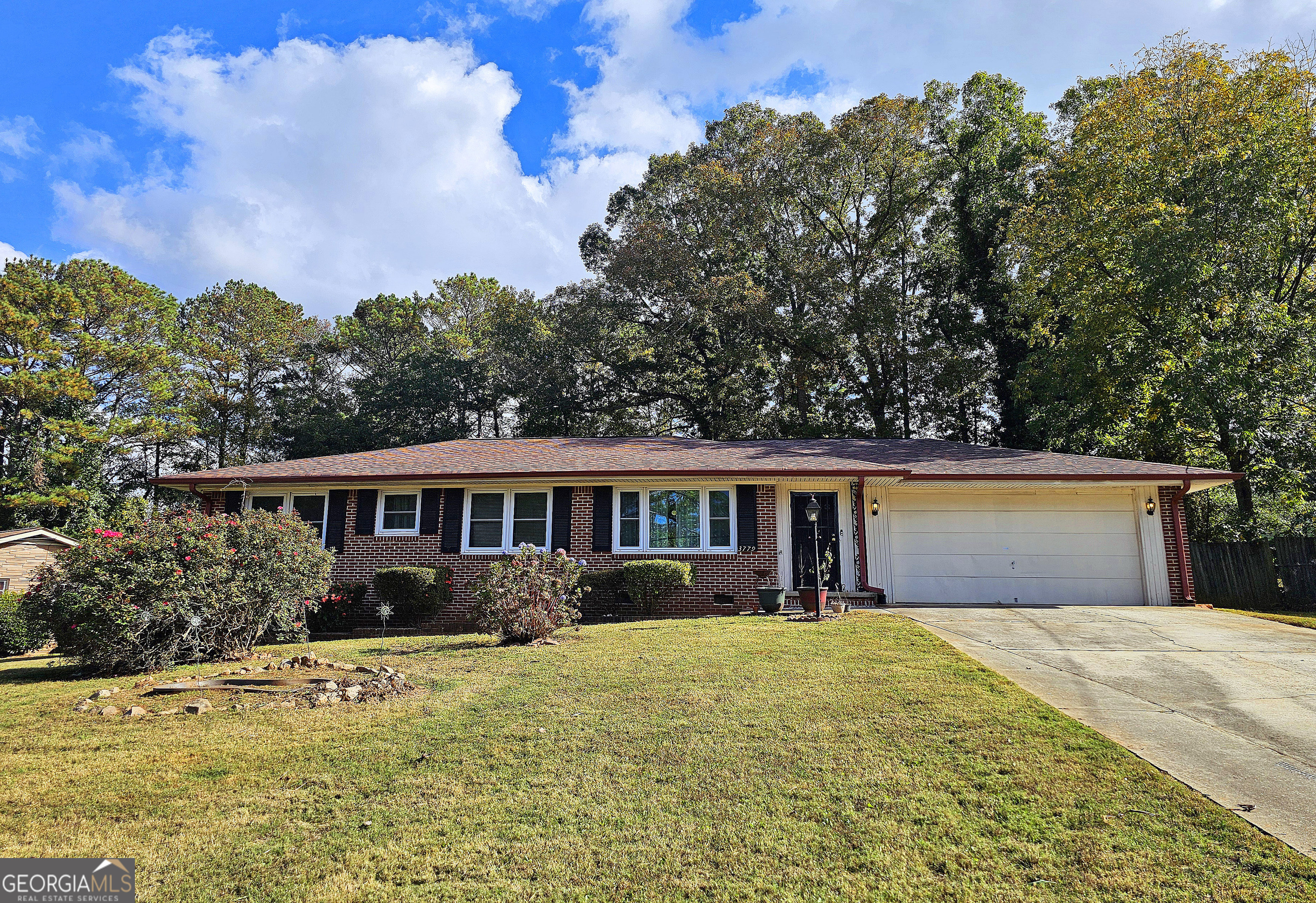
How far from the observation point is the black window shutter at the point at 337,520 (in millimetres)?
14438

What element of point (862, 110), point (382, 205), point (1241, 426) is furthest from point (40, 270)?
point (1241, 426)

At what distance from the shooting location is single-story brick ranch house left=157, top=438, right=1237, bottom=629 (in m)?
13.8

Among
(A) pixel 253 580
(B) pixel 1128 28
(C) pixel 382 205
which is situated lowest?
(A) pixel 253 580

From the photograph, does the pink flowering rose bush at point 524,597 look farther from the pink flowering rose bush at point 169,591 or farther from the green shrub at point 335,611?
the green shrub at point 335,611

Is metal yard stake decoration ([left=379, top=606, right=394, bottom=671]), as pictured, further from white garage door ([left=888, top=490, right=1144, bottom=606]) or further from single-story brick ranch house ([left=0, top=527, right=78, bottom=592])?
single-story brick ranch house ([left=0, top=527, right=78, bottom=592])

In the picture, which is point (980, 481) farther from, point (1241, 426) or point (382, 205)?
point (382, 205)

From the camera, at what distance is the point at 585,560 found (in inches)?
549

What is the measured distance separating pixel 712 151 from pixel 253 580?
2459 centimetres

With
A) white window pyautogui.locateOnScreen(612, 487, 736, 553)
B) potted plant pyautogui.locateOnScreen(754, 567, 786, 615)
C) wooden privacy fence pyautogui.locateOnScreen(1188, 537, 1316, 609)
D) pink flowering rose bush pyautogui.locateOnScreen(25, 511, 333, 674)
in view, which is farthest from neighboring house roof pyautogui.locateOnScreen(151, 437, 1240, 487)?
pink flowering rose bush pyautogui.locateOnScreen(25, 511, 333, 674)

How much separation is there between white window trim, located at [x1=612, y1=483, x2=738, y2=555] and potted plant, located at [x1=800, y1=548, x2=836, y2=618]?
1.75 meters

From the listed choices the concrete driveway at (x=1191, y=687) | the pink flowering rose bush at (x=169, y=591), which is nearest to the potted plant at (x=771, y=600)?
the concrete driveway at (x=1191, y=687)

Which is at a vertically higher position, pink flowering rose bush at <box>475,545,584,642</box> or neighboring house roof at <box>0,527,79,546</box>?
Answer: neighboring house roof at <box>0,527,79,546</box>

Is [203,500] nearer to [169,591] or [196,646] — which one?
[196,646]

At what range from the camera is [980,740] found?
16.8ft
